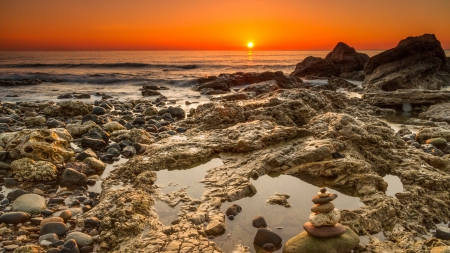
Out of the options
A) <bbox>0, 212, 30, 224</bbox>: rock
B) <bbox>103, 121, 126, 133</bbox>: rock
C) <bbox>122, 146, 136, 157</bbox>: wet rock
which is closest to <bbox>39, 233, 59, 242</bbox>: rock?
<bbox>0, 212, 30, 224</bbox>: rock

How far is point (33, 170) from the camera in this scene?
4773 millimetres

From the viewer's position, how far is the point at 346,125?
17.6 ft

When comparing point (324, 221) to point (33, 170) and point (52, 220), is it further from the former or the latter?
point (33, 170)

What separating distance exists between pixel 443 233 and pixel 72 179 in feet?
14.9

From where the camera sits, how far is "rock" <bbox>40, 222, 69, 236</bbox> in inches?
127

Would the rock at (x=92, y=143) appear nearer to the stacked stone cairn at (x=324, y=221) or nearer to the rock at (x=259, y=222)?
the rock at (x=259, y=222)

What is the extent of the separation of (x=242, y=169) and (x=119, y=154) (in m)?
2.62

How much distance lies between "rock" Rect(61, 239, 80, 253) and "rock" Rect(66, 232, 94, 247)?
0.08 metres

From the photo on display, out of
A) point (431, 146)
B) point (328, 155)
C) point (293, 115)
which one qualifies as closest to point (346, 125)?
point (328, 155)

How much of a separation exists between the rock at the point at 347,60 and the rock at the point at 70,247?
30.1 metres

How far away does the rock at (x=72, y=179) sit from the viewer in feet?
15.1

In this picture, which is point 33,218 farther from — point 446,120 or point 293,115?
point 446,120

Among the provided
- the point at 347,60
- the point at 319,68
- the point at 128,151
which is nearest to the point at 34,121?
the point at 128,151

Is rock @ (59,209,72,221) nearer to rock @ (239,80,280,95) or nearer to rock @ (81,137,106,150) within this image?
rock @ (81,137,106,150)
